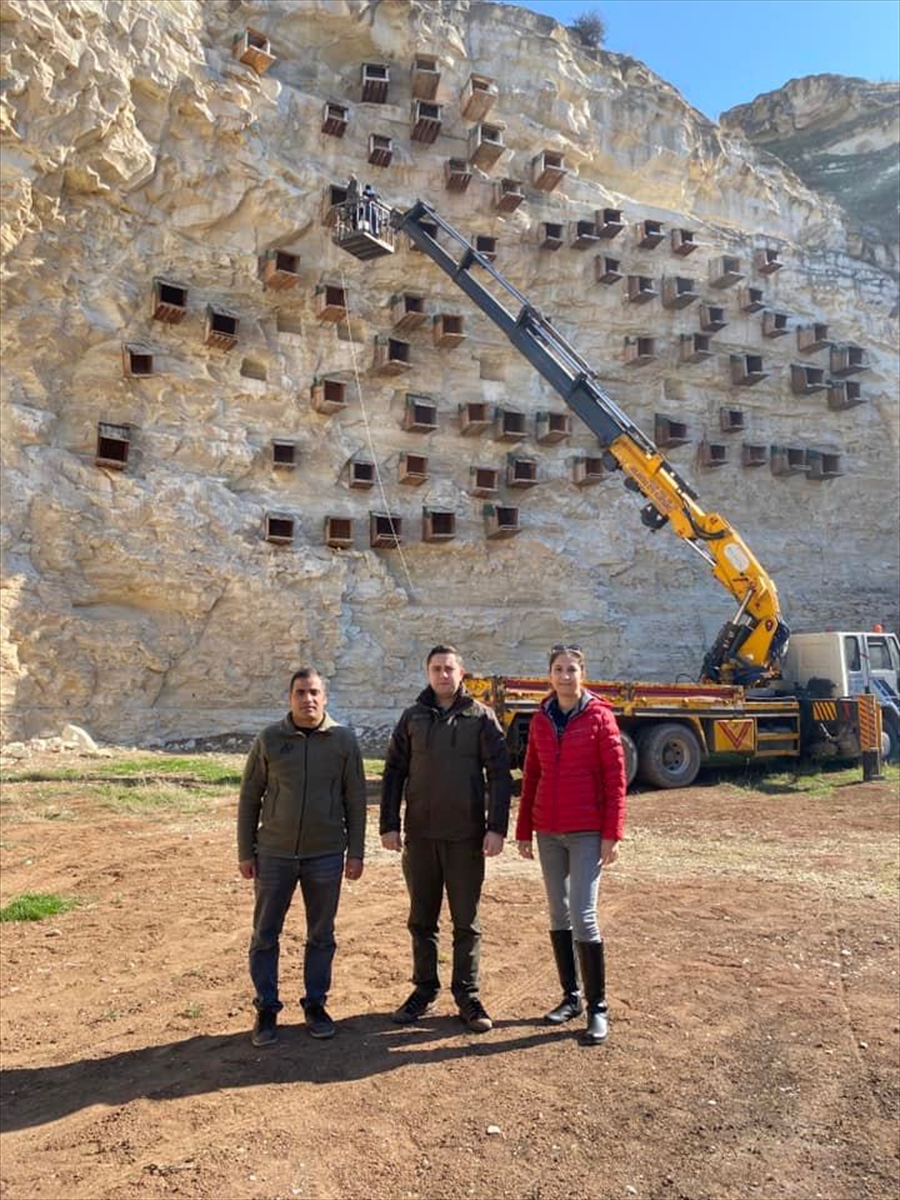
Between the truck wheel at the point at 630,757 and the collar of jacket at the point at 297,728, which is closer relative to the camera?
the collar of jacket at the point at 297,728

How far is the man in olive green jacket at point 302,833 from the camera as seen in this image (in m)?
4.75

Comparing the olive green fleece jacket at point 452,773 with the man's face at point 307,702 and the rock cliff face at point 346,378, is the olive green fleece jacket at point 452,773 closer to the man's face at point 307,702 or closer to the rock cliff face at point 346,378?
the man's face at point 307,702

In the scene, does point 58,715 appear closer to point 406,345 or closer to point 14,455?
point 14,455

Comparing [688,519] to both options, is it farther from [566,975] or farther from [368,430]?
[566,975]

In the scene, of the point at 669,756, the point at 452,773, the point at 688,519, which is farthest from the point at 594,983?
the point at 688,519

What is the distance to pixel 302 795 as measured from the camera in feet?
15.6

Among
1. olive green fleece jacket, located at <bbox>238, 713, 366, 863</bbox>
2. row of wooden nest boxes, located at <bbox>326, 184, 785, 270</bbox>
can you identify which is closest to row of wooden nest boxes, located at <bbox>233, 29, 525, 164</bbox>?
row of wooden nest boxes, located at <bbox>326, 184, 785, 270</bbox>

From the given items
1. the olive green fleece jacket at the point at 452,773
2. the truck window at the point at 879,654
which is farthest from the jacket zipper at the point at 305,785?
the truck window at the point at 879,654

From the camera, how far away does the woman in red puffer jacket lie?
188 inches

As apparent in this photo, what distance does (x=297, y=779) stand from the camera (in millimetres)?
4773

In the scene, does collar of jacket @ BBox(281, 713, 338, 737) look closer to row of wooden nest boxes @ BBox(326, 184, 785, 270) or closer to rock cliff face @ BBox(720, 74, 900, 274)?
row of wooden nest boxes @ BBox(326, 184, 785, 270)

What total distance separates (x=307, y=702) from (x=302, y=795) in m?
0.51

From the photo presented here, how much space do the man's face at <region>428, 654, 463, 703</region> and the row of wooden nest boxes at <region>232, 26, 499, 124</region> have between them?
894 inches

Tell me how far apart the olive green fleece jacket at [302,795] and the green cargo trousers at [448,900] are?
382 millimetres
